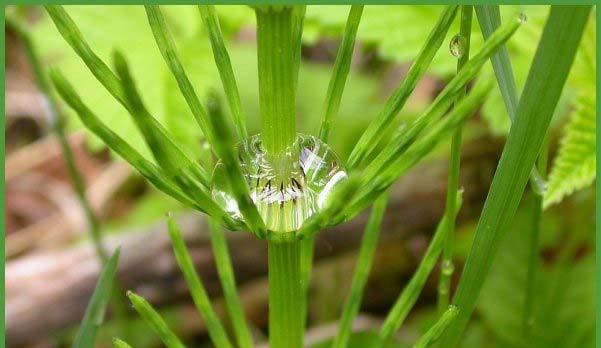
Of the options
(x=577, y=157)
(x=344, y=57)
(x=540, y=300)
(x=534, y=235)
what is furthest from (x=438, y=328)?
(x=540, y=300)

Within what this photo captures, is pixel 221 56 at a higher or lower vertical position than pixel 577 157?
lower

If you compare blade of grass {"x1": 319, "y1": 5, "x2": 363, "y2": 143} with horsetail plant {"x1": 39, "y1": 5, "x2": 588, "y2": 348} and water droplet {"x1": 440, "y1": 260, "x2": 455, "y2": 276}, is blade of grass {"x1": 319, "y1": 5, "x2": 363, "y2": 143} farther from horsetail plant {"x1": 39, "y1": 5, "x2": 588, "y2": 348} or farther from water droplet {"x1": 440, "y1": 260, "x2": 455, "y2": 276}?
water droplet {"x1": 440, "y1": 260, "x2": 455, "y2": 276}

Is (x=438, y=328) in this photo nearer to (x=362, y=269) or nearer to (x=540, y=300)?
(x=362, y=269)

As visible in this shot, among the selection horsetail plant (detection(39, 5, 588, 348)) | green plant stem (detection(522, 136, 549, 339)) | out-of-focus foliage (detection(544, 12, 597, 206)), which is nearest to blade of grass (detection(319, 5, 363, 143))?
horsetail plant (detection(39, 5, 588, 348))

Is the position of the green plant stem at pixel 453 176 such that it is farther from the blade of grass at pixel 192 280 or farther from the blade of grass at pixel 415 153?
the blade of grass at pixel 192 280

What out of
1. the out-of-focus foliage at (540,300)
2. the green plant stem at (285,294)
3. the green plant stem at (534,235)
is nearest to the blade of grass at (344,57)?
the green plant stem at (285,294)

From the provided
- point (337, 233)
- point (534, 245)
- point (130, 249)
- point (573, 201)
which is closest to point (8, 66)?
point (130, 249)

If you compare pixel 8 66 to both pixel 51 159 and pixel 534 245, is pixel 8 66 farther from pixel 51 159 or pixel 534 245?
pixel 534 245
